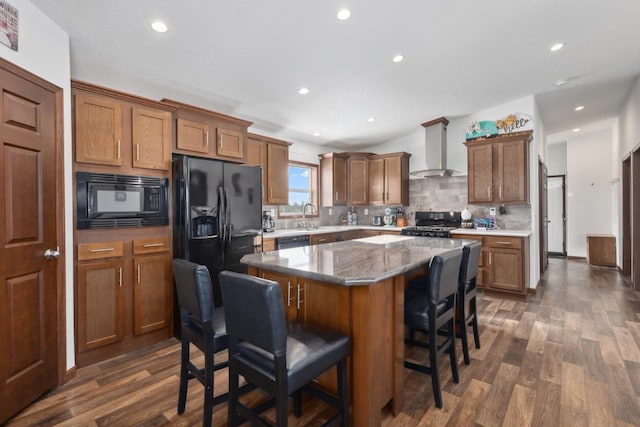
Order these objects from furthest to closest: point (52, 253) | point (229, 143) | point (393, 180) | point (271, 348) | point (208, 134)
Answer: point (393, 180)
point (229, 143)
point (208, 134)
point (52, 253)
point (271, 348)

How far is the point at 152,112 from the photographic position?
272 centimetres

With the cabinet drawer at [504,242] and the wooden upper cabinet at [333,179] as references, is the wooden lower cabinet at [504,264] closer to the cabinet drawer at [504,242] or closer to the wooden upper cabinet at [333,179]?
the cabinet drawer at [504,242]

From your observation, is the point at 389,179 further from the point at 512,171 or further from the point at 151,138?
the point at 151,138

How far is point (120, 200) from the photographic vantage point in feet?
8.25

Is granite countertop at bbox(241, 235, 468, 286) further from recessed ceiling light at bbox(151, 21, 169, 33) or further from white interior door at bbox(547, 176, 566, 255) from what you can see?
white interior door at bbox(547, 176, 566, 255)

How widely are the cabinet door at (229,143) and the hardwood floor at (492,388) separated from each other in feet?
6.77

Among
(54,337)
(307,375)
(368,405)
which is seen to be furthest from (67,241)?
(368,405)

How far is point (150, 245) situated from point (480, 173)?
4.53 meters

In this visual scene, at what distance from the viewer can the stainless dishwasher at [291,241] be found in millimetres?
4027

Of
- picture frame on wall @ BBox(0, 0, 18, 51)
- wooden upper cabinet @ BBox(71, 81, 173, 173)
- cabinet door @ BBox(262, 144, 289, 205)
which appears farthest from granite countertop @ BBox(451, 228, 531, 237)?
picture frame on wall @ BBox(0, 0, 18, 51)

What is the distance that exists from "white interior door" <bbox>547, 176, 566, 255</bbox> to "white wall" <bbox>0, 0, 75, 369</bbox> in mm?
9032

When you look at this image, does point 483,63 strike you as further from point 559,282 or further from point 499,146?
point 559,282

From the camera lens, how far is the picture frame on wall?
1.70m

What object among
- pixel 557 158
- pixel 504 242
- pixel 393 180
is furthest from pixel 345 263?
pixel 557 158
